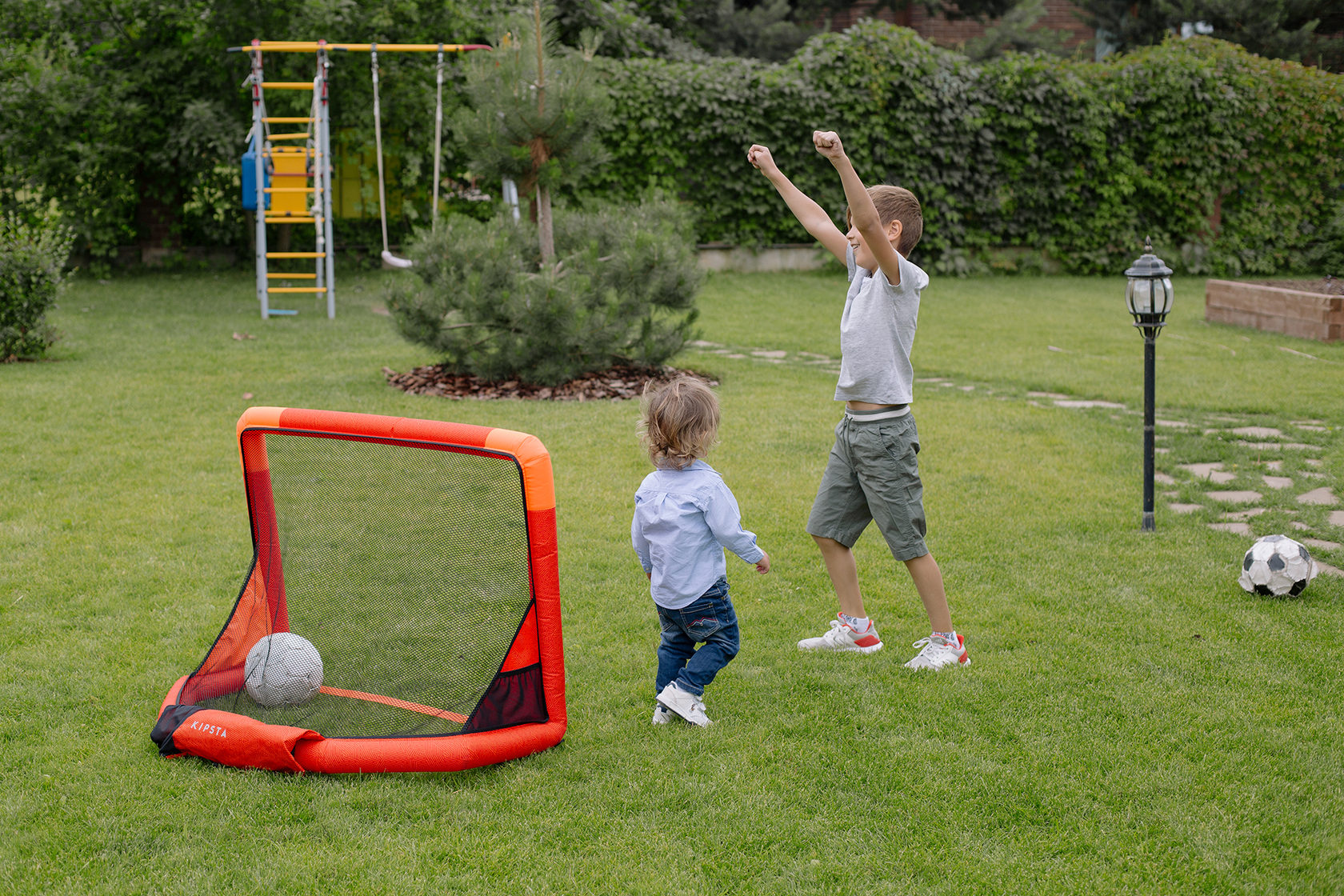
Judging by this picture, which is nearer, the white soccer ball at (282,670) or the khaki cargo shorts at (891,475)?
the white soccer ball at (282,670)

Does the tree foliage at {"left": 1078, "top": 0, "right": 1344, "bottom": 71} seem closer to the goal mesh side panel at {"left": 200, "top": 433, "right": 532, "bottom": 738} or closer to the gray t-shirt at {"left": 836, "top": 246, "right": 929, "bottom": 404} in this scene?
the gray t-shirt at {"left": 836, "top": 246, "right": 929, "bottom": 404}

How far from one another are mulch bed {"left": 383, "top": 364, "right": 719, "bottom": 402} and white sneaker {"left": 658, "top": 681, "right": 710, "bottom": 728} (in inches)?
186

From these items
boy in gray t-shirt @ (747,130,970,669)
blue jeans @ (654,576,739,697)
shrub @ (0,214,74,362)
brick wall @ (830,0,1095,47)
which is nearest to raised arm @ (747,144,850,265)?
boy in gray t-shirt @ (747,130,970,669)

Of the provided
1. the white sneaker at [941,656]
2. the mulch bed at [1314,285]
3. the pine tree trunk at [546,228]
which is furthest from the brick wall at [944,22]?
the white sneaker at [941,656]

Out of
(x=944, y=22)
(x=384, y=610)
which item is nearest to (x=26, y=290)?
(x=384, y=610)

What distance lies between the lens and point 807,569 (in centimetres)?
451

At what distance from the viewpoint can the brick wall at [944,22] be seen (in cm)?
2344

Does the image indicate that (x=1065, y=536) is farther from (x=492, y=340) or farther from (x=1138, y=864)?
(x=492, y=340)

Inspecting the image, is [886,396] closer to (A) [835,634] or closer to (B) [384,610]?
(A) [835,634]

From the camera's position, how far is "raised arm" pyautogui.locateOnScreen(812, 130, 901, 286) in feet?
9.95

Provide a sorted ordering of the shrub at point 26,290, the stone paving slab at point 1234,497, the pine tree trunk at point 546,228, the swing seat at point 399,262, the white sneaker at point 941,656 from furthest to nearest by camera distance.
A: the shrub at point 26,290 → the swing seat at point 399,262 → the pine tree trunk at point 546,228 → the stone paving slab at point 1234,497 → the white sneaker at point 941,656

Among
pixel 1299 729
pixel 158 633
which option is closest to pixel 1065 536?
pixel 1299 729

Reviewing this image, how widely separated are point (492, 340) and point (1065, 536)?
14.7 ft

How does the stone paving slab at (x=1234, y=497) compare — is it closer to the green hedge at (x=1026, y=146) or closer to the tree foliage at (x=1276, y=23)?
the green hedge at (x=1026, y=146)
